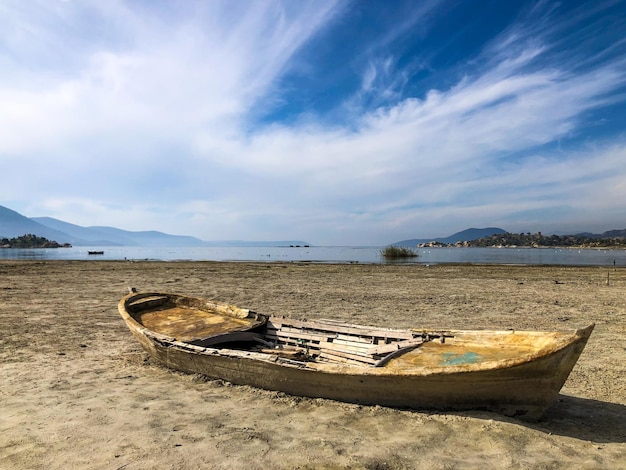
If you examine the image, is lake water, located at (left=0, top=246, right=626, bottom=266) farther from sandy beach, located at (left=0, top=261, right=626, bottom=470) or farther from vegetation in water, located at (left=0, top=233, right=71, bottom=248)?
vegetation in water, located at (left=0, top=233, right=71, bottom=248)

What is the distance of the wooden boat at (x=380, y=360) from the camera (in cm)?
412

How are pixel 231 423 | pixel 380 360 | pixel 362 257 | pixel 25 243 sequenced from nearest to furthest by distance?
1. pixel 231 423
2. pixel 380 360
3. pixel 362 257
4. pixel 25 243

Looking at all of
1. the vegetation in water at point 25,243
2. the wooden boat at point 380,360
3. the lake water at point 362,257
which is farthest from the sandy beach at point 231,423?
the vegetation in water at point 25,243

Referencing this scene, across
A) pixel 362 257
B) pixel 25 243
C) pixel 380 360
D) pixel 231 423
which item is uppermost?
pixel 25 243

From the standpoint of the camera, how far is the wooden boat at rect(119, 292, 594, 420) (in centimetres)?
412

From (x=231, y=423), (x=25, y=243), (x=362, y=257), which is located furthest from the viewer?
(x=25, y=243)

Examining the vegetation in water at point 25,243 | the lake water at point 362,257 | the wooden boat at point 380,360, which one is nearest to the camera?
the wooden boat at point 380,360

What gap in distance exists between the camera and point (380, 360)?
5285mm

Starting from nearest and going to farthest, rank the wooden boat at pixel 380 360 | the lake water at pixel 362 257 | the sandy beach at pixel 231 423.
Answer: the sandy beach at pixel 231 423
the wooden boat at pixel 380 360
the lake water at pixel 362 257

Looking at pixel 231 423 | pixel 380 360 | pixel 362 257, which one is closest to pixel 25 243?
pixel 362 257

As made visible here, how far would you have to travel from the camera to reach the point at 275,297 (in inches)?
586

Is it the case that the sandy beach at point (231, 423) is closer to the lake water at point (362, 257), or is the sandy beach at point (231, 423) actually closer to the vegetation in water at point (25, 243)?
the lake water at point (362, 257)

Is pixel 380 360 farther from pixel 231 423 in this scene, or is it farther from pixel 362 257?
pixel 362 257

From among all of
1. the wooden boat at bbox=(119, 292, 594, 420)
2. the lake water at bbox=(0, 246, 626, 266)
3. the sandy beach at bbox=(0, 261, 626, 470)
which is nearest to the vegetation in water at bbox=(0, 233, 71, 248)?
the lake water at bbox=(0, 246, 626, 266)
